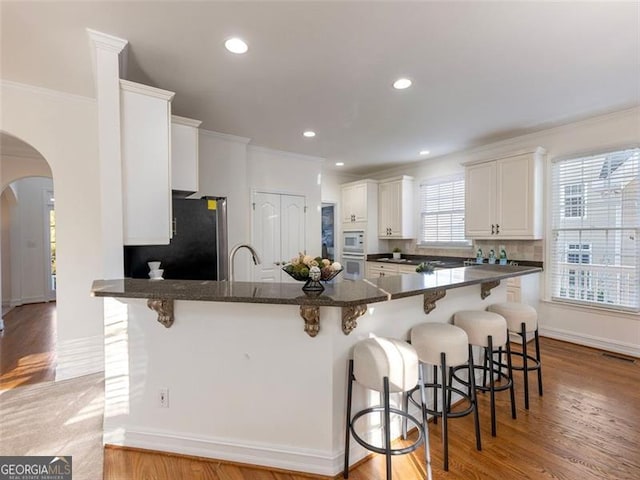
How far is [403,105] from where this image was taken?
3252mm

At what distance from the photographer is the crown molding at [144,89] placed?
2185mm

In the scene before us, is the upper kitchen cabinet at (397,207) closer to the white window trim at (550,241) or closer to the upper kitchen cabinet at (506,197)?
the upper kitchen cabinet at (506,197)

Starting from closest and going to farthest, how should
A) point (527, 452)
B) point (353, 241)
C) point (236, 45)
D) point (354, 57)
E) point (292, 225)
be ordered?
point (527, 452) < point (236, 45) < point (354, 57) < point (292, 225) < point (353, 241)

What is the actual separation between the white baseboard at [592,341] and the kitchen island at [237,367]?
318 centimetres

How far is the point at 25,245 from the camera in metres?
6.12

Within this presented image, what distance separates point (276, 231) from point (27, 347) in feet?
11.2

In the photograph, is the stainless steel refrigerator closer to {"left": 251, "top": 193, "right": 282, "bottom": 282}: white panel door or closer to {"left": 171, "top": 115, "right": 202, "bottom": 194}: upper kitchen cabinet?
{"left": 171, "top": 115, "right": 202, "bottom": 194}: upper kitchen cabinet

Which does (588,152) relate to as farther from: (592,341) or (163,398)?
(163,398)

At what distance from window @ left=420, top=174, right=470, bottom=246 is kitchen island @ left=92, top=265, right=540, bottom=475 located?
11.7 feet

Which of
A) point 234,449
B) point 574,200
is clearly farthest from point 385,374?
point 574,200

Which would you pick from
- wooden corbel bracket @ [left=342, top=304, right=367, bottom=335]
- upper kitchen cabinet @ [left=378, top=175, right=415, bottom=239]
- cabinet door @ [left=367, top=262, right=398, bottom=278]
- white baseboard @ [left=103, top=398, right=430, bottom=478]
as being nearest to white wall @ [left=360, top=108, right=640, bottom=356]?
upper kitchen cabinet @ [left=378, top=175, right=415, bottom=239]

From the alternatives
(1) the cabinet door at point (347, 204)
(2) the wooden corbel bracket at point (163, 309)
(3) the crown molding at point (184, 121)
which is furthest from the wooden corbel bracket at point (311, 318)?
(1) the cabinet door at point (347, 204)

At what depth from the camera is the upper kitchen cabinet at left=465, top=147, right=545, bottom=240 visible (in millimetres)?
4039

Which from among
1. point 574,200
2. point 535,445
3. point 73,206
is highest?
point 574,200
